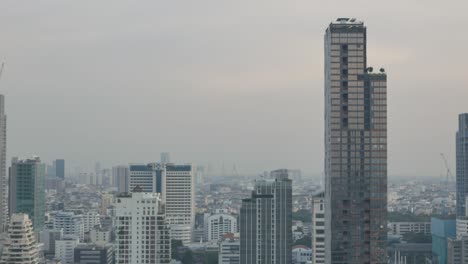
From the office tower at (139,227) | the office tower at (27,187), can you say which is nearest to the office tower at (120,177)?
the office tower at (27,187)

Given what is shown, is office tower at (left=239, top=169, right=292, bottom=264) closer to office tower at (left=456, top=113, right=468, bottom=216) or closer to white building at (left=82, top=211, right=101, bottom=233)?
office tower at (left=456, top=113, right=468, bottom=216)

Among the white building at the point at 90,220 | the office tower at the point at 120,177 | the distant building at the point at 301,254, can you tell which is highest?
the office tower at the point at 120,177

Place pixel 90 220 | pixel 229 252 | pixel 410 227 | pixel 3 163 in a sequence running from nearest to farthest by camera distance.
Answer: pixel 229 252
pixel 410 227
pixel 3 163
pixel 90 220

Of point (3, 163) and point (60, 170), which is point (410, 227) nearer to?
point (3, 163)

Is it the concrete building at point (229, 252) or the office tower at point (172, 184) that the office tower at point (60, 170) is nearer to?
the office tower at point (172, 184)

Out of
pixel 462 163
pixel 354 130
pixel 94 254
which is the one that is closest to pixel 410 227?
pixel 462 163

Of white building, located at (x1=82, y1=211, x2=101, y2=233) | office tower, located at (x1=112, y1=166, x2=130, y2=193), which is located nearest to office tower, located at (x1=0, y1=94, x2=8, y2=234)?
white building, located at (x1=82, y1=211, x2=101, y2=233)
